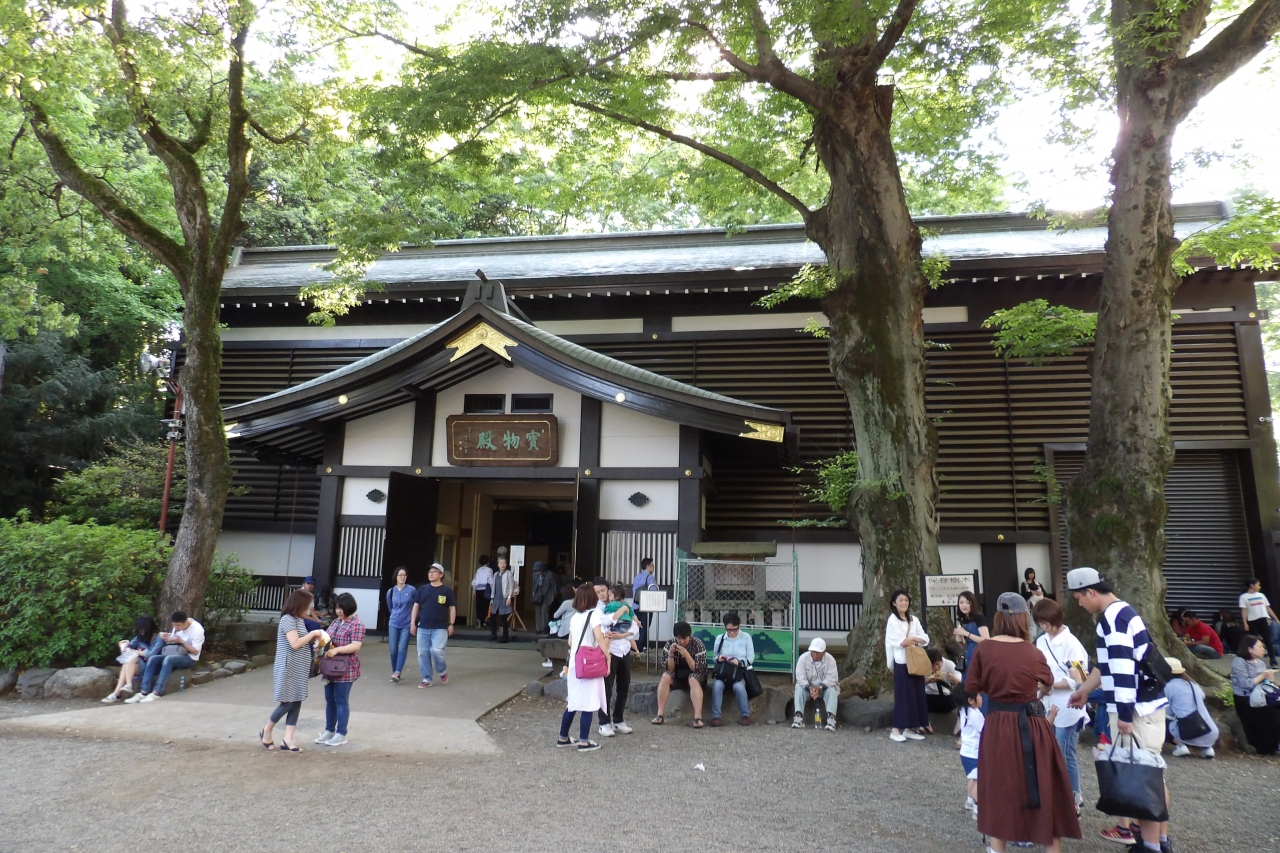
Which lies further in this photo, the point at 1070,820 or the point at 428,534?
the point at 428,534

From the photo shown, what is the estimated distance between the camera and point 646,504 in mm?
11211

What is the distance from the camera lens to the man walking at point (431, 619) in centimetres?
872

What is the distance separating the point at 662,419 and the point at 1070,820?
770 centimetres

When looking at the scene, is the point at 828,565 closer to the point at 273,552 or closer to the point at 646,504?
the point at 646,504

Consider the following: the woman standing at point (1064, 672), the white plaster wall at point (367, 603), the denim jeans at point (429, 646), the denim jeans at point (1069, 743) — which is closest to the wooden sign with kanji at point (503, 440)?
the white plaster wall at point (367, 603)

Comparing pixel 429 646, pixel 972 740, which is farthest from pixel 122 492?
pixel 972 740

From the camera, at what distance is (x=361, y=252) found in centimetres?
1080

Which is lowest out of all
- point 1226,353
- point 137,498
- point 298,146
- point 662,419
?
point 137,498

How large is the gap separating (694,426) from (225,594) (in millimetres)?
6851

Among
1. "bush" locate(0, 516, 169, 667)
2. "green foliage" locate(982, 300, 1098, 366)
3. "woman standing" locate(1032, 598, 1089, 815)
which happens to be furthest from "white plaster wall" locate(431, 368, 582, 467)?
"woman standing" locate(1032, 598, 1089, 815)

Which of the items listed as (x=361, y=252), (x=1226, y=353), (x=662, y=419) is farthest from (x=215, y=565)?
(x=1226, y=353)

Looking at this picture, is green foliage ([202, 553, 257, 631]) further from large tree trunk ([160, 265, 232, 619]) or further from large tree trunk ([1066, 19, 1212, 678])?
large tree trunk ([1066, 19, 1212, 678])

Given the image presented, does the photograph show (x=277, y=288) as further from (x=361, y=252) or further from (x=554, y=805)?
(x=554, y=805)

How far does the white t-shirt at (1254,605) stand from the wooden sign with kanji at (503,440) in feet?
→ 32.9
